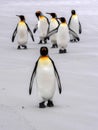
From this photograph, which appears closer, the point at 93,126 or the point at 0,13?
the point at 93,126

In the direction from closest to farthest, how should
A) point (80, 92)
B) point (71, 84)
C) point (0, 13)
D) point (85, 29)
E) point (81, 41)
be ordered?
1. point (80, 92)
2. point (71, 84)
3. point (81, 41)
4. point (85, 29)
5. point (0, 13)

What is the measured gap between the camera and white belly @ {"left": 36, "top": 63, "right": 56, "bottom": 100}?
20.4 ft

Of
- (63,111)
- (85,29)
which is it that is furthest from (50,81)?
(85,29)

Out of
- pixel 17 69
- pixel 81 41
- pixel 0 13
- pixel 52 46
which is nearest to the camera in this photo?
pixel 17 69

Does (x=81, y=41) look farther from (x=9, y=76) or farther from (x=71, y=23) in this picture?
(x=9, y=76)

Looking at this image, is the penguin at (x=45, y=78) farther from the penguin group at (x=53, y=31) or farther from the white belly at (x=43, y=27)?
the white belly at (x=43, y=27)

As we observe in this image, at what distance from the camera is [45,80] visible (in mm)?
6246

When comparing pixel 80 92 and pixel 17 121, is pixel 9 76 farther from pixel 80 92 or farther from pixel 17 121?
pixel 17 121

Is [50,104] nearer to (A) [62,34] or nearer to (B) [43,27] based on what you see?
(A) [62,34]

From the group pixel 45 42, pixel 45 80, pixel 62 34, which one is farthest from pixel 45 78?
pixel 45 42

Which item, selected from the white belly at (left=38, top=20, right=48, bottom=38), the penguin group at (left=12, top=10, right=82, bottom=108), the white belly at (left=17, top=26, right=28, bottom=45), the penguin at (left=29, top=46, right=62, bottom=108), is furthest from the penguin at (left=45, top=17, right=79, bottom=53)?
the penguin at (left=29, top=46, right=62, bottom=108)

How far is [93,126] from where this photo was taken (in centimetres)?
529

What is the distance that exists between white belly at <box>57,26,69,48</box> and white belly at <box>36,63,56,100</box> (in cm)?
476

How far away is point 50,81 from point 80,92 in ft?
2.67
